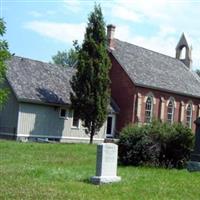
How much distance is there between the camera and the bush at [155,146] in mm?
20016

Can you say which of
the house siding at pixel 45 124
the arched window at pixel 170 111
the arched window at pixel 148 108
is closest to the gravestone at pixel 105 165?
the house siding at pixel 45 124

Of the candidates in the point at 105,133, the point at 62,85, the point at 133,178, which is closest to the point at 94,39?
the point at 62,85

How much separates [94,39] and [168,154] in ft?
61.7

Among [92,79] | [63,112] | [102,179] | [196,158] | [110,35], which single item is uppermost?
[110,35]

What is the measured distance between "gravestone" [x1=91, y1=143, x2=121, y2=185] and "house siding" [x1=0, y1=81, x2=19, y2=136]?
22.0 meters

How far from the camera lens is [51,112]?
3769cm

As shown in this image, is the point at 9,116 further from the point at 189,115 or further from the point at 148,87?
the point at 189,115

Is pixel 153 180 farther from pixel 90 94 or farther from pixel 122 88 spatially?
pixel 122 88

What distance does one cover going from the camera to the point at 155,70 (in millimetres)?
48312

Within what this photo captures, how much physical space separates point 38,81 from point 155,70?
46.0 feet

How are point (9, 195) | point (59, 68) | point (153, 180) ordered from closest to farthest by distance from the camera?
point (9, 195) < point (153, 180) < point (59, 68)

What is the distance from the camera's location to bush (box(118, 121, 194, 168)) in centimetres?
2002

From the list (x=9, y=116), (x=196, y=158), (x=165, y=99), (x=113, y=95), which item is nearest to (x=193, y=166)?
(x=196, y=158)

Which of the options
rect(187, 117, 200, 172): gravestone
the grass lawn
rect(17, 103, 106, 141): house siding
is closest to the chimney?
rect(17, 103, 106, 141): house siding
